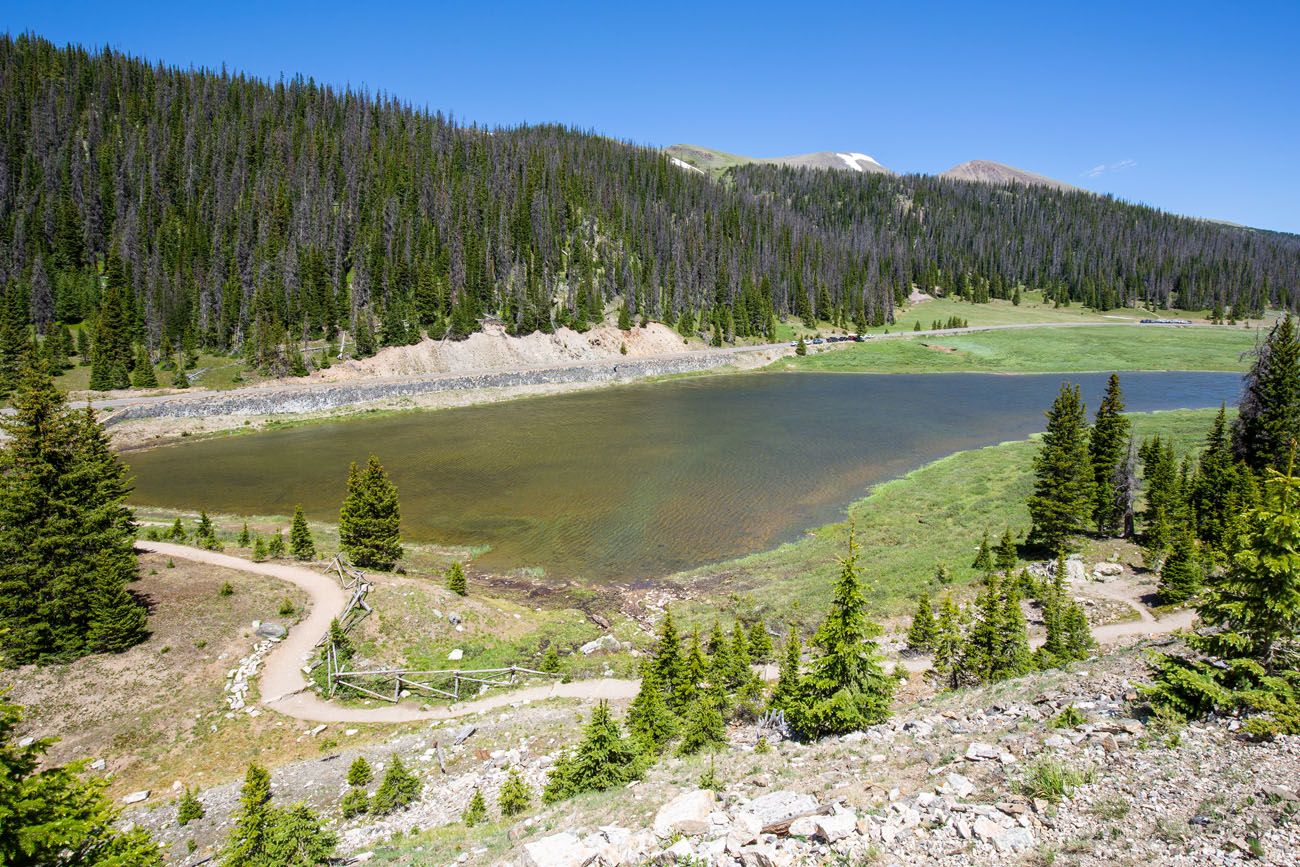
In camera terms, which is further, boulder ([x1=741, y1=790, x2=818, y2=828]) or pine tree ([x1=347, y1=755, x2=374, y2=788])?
pine tree ([x1=347, y1=755, x2=374, y2=788])

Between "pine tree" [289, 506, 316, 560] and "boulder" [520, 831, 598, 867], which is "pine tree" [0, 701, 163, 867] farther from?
"pine tree" [289, 506, 316, 560]

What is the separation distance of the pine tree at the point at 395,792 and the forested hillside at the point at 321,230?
88.4 m

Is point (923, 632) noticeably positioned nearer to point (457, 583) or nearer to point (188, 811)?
point (457, 583)

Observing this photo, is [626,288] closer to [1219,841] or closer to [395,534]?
[395,534]

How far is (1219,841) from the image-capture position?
8.63 meters

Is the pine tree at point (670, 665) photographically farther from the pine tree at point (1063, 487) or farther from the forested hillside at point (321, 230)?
the forested hillside at point (321, 230)

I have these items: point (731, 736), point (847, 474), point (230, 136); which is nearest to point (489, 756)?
point (731, 736)

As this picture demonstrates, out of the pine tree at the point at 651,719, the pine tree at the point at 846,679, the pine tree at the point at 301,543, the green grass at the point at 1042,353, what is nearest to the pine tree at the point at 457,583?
the pine tree at the point at 301,543

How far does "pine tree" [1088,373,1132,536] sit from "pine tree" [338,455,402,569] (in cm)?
4012

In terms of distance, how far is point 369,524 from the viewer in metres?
33.8

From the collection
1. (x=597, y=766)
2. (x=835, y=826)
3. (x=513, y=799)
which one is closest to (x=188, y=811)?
(x=513, y=799)

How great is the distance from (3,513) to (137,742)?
→ 10.3 meters

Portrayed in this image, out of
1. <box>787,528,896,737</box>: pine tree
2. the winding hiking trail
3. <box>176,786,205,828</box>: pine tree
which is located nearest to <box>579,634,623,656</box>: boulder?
the winding hiking trail

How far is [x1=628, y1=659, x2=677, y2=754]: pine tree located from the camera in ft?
61.9
